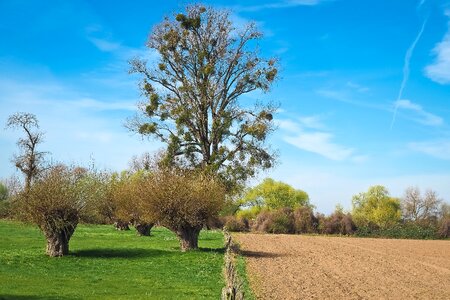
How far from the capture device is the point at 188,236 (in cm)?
3456

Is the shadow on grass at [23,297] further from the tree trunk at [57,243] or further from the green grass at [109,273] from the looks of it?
the tree trunk at [57,243]

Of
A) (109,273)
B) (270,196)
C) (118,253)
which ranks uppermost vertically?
(270,196)

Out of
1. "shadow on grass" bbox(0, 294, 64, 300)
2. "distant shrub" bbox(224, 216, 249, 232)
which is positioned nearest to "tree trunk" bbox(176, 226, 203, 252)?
"shadow on grass" bbox(0, 294, 64, 300)

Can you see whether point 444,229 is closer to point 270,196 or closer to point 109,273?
point 270,196

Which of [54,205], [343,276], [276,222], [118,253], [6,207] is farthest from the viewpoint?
[276,222]

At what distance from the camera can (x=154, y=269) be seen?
26.0 metres

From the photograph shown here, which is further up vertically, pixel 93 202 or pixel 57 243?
pixel 93 202

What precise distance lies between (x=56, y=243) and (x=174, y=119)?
2094cm

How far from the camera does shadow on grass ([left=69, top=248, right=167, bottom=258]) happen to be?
31.2 m

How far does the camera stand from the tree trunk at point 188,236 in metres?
34.5

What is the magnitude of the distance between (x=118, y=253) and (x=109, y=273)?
28.2 feet

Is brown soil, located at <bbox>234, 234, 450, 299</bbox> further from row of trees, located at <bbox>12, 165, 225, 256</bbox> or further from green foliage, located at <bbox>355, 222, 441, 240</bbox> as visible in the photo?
green foliage, located at <bbox>355, 222, 441, 240</bbox>

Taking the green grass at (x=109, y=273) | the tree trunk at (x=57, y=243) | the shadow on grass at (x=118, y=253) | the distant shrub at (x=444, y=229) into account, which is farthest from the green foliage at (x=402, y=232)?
the tree trunk at (x=57, y=243)

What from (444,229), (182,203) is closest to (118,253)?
(182,203)
